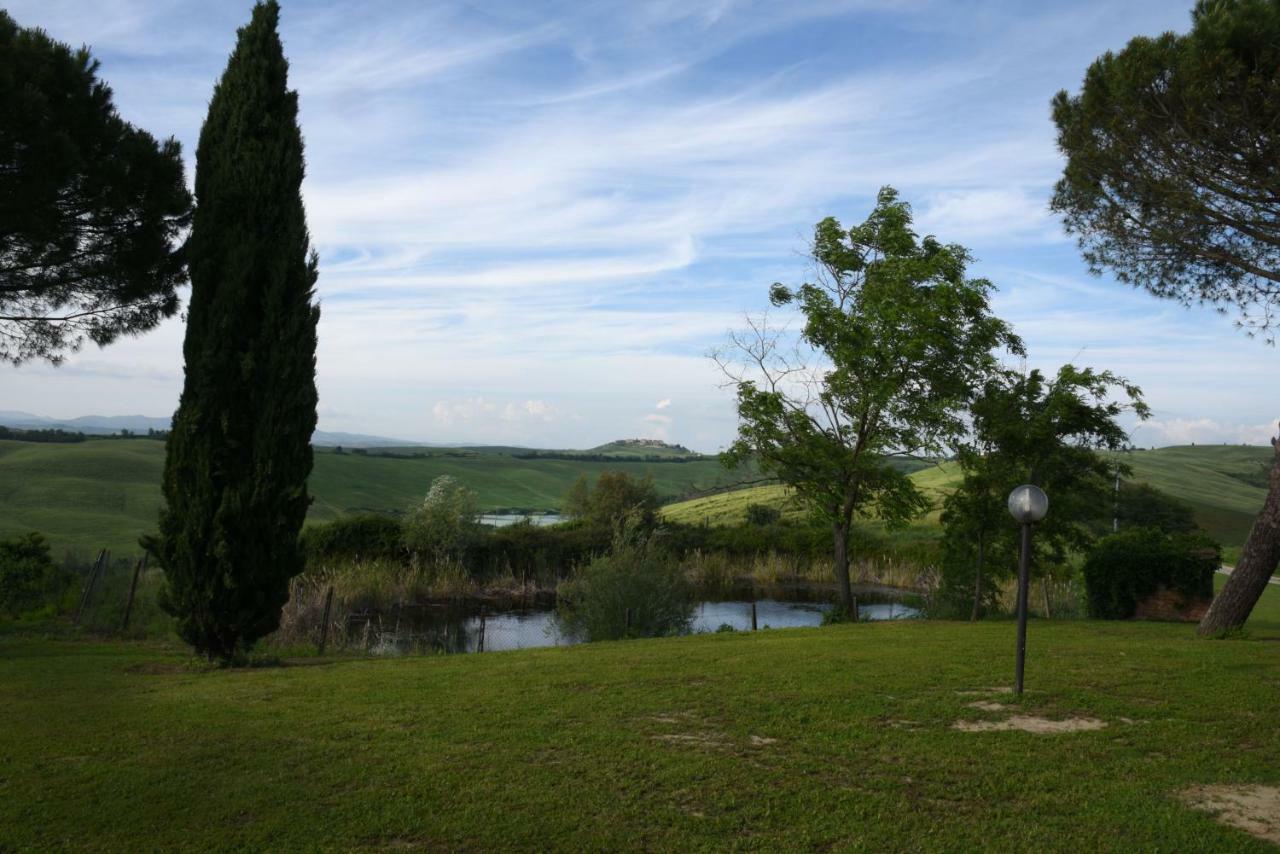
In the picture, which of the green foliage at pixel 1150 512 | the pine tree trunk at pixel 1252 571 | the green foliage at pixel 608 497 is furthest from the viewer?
the green foliage at pixel 608 497

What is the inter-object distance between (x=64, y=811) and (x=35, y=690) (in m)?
4.79

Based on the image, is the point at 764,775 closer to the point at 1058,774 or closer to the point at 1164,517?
the point at 1058,774

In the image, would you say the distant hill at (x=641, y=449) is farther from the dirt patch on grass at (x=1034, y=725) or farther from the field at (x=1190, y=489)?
the dirt patch on grass at (x=1034, y=725)

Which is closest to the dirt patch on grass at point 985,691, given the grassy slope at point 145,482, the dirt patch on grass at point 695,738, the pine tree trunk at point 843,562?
the dirt patch on grass at point 695,738

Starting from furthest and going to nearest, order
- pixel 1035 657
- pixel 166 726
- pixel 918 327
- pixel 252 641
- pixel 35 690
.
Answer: pixel 918 327 → pixel 252 641 → pixel 1035 657 → pixel 35 690 → pixel 166 726

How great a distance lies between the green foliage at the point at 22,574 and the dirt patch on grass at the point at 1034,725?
643 inches

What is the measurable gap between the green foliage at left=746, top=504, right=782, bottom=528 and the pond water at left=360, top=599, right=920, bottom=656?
29.5 ft

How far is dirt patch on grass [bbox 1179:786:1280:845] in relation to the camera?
4.80 m

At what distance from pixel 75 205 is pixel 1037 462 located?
15.7 m

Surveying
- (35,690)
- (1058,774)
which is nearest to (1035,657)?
(1058,774)

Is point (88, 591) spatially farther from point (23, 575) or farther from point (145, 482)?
point (145, 482)

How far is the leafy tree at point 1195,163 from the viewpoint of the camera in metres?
11.4

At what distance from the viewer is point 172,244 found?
42.5 ft

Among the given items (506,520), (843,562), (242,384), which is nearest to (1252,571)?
(843,562)
